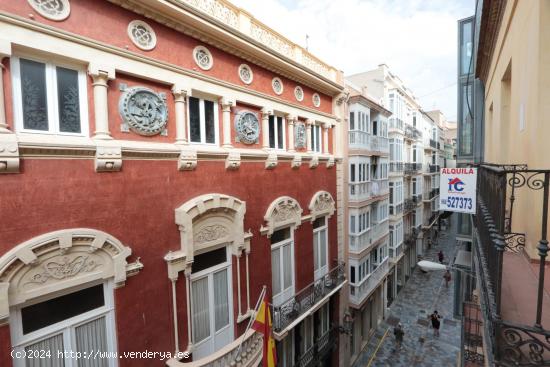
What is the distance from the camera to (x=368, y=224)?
15.7 m

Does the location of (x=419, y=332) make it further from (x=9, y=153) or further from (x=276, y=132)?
(x=9, y=153)

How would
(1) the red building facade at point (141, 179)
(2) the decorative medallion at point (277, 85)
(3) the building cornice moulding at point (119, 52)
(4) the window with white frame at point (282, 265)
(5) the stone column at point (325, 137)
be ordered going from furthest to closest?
1. (5) the stone column at point (325, 137)
2. (4) the window with white frame at point (282, 265)
3. (2) the decorative medallion at point (277, 85)
4. (1) the red building facade at point (141, 179)
5. (3) the building cornice moulding at point (119, 52)

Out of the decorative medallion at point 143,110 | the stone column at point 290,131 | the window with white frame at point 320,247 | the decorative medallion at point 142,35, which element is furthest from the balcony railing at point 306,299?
the decorative medallion at point 142,35

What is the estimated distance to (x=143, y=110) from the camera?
5.66 m

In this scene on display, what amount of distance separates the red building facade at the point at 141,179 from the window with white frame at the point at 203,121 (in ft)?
0.11

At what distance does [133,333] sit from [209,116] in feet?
17.6

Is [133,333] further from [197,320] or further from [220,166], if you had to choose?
[220,166]

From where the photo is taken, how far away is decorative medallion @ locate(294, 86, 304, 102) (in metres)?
9.97

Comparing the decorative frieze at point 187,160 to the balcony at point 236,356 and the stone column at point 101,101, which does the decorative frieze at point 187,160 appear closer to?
the stone column at point 101,101

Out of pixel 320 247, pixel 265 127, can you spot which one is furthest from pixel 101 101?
pixel 320 247

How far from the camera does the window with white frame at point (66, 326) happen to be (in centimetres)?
440

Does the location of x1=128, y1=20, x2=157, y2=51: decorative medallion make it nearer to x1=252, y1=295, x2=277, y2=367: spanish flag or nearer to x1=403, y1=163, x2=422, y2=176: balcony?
x1=252, y1=295, x2=277, y2=367: spanish flag

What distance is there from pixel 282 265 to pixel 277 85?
6398 mm

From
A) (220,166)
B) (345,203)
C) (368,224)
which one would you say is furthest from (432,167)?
(220,166)
